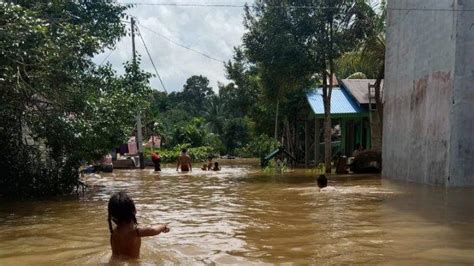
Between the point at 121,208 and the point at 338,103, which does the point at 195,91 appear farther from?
the point at 121,208

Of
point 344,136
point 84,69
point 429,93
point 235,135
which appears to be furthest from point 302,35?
point 235,135

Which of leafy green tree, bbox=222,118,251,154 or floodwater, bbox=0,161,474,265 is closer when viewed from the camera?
floodwater, bbox=0,161,474,265

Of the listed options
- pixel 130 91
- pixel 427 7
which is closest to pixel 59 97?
pixel 130 91

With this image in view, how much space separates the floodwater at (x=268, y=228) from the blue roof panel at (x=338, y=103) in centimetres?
1235

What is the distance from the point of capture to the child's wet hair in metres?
5.64

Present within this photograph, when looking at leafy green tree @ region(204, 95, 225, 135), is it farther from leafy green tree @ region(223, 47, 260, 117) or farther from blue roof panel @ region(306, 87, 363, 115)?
blue roof panel @ region(306, 87, 363, 115)

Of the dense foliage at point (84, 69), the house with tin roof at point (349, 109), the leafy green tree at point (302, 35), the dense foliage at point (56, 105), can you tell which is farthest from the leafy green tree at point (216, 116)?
the dense foliage at point (56, 105)

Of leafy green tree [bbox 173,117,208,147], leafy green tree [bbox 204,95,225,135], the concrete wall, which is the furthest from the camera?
leafy green tree [bbox 204,95,225,135]

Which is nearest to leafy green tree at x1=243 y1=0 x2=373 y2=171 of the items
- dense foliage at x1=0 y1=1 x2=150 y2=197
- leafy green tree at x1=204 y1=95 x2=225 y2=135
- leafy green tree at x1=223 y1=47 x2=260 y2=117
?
dense foliage at x1=0 y1=1 x2=150 y2=197

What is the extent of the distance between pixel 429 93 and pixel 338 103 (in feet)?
39.0

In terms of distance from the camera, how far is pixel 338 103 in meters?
27.2

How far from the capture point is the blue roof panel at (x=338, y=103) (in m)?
26.4

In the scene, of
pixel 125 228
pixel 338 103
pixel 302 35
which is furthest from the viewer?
pixel 338 103

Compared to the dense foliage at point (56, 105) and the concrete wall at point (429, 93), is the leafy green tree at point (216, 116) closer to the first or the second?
the concrete wall at point (429, 93)
